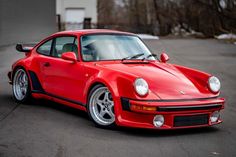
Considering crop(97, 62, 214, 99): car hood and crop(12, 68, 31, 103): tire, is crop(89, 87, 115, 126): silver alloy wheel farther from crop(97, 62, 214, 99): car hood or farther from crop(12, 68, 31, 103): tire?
crop(12, 68, 31, 103): tire

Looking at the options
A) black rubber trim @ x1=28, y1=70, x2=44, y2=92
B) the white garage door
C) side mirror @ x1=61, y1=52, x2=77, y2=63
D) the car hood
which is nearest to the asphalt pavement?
black rubber trim @ x1=28, y1=70, x2=44, y2=92

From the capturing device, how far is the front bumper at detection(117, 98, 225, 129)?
6746 millimetres

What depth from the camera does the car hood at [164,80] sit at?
7023 mm

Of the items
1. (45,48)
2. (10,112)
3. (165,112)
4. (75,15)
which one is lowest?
(75,15)

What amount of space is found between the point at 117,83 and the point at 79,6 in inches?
1748

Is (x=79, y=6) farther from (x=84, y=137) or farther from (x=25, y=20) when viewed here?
(x=84, y=137)

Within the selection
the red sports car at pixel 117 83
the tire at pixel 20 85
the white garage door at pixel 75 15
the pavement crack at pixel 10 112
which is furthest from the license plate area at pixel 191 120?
the white garage door at pixel 75 15

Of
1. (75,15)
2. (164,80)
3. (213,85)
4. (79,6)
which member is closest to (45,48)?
(164,80)

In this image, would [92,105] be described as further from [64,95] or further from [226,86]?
[226,86]

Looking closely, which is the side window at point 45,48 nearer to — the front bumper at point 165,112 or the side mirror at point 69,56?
the side mirror at point 69,56

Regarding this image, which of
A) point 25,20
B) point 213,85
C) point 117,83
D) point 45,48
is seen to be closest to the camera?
point 117,83

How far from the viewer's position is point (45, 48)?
358 inches

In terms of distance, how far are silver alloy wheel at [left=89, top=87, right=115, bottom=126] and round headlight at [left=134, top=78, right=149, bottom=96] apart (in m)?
0.51

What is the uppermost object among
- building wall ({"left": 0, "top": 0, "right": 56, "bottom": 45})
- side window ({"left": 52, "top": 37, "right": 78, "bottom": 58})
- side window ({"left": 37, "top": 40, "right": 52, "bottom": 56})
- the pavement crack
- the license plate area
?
side window ({"left": 52, "top": 37, "right": 78, "bottom": 58})
